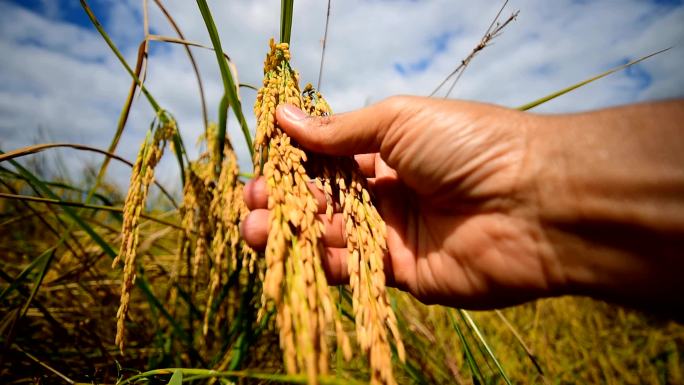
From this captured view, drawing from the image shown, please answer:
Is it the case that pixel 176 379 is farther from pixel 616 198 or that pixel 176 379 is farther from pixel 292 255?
pixel 616 198

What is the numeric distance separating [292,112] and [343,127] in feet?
0.70

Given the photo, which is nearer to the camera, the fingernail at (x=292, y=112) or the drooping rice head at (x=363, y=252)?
the drooping rice head at (x=363, y=252)

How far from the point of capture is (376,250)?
88 cm

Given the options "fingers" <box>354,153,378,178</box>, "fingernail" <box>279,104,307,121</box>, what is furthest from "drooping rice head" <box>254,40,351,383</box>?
"fingers" <box>354,153,378,178</box>

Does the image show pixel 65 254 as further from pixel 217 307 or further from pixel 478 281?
pixel 478 281

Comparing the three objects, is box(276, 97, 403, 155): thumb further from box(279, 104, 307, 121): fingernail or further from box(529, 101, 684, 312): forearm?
box(529, 101, 684, 312): forearm

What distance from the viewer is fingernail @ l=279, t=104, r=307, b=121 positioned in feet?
3.87

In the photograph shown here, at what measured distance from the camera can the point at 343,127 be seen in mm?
1253

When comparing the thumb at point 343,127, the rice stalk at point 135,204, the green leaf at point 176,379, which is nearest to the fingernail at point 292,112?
the thumb at point 343,127

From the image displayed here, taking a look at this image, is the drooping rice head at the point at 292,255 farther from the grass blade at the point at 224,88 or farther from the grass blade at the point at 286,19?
the grass blade at the point at 224,88

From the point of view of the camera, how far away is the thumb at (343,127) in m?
1.19

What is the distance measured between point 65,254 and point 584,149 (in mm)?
3692

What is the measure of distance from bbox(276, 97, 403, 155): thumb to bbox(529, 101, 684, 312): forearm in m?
0.59

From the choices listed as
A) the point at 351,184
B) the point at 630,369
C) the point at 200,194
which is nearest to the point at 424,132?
the point at 351,184
